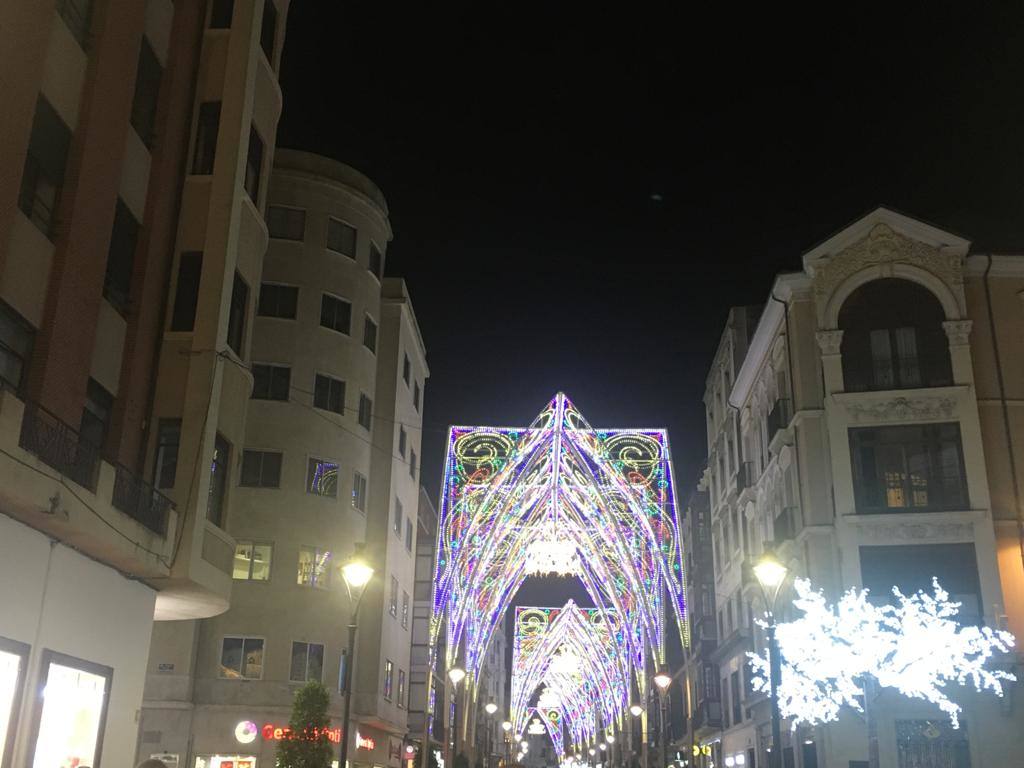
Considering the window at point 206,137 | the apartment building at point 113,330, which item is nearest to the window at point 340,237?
the apartment building at point 113,330

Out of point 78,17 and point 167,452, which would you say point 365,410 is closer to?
point 167,452

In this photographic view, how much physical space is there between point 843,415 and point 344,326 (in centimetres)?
1890

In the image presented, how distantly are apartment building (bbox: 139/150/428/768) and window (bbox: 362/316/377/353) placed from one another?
3.2 inches

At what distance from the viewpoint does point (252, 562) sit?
35.9 meters

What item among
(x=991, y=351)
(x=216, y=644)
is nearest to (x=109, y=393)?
(x=216, y=644)

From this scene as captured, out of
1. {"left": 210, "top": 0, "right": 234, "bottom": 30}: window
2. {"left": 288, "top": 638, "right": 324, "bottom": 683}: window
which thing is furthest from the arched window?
{"left": 210, "top": 0, "right": 234, "bottom": 30}: window

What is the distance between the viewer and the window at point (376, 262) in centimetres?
4306

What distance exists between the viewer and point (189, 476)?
1922 centimetres

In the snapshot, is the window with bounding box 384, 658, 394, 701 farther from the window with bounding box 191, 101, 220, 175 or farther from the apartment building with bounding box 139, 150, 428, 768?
the window with bounding box 191, 101, 220, 175

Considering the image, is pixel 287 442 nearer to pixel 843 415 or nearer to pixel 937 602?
pixel 843 415

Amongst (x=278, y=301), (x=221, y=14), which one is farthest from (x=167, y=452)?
(x=278, y=301)

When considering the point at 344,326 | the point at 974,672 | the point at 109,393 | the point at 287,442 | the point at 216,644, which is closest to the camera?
the point at 109,393

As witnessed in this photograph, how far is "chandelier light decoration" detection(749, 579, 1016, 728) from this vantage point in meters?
31.2

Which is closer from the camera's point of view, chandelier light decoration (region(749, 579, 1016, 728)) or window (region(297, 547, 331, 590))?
chandelier light decoration (region(749, 579, 1016, 728))
